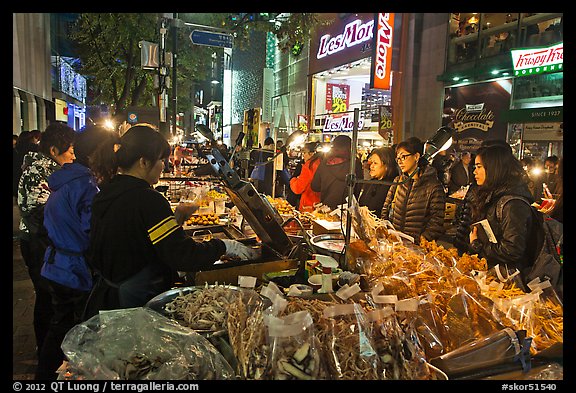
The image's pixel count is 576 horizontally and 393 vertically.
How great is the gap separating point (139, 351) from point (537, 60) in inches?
456

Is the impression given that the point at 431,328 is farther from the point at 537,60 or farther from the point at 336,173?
the point at 537,60

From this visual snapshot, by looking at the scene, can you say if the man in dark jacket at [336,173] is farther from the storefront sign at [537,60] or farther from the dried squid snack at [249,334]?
the storefront sign at [537,60]

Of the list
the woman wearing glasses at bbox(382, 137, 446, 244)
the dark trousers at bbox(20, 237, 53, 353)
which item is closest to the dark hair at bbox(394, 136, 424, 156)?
the woman wearing glasses at bbox(382, 137, 446, 244)

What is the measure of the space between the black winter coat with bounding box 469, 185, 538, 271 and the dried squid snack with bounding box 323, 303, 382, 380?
1.87 m

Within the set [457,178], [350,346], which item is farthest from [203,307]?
[457,178]

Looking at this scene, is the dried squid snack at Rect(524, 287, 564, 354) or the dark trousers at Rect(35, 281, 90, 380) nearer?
the dried squid snack at Rect(524, 287, 564, 354)

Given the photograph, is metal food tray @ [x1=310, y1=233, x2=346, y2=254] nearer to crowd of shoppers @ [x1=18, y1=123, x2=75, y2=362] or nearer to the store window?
crowd of shoppers @ [x1=18, y1=123, x2=75, y2=362]

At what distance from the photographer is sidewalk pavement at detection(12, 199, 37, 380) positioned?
153 inches

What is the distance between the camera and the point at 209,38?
29.5 ft

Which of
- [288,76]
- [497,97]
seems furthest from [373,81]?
[288,76]

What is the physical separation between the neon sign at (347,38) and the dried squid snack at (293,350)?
46.9 ft

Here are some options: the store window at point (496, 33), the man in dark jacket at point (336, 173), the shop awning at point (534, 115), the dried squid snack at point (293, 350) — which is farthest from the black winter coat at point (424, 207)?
the store window at point (496, 33)

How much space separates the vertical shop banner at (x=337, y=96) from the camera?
19.3 meters
